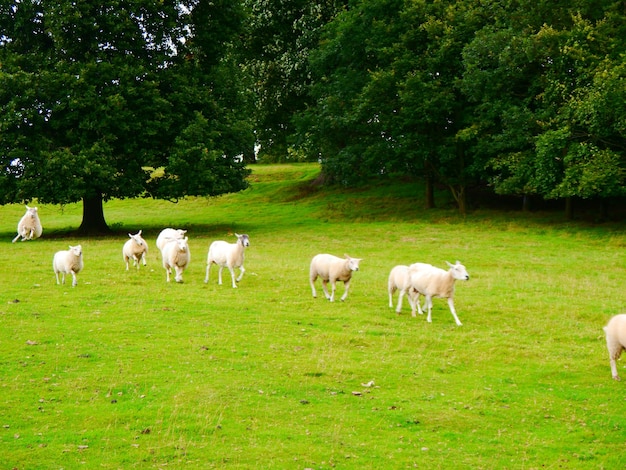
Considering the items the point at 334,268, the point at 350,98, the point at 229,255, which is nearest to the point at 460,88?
the point at 350,98

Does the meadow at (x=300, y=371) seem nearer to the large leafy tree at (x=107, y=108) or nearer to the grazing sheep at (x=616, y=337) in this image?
the grazing sheep at (x=616, y=337)

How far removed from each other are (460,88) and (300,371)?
105ft

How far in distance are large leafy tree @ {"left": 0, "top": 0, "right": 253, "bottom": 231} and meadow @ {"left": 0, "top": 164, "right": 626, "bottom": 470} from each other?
9.05 meters

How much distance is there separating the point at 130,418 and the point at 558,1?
36.0 metres

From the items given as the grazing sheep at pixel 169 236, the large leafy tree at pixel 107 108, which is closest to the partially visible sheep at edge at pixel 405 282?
the grazing sheep at pixel 169 236

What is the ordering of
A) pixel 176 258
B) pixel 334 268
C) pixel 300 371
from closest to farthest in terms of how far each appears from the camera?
pixel 300 371 → pixel 334 268 → pixel 176 258

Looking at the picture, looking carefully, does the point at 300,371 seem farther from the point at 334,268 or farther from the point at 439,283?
the point at 334,268

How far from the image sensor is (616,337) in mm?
13203

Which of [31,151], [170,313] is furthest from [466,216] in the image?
[170,313]

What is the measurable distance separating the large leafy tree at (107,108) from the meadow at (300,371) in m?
9.05

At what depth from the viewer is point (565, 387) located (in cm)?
1320

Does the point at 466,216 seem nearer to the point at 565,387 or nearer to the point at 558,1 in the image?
the point at 558,1

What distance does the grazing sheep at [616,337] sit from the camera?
1299 cm

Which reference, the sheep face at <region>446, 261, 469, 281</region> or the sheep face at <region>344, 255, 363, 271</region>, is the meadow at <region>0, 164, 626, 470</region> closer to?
the sheep face at <region>344, 255, 363, 271</region>
